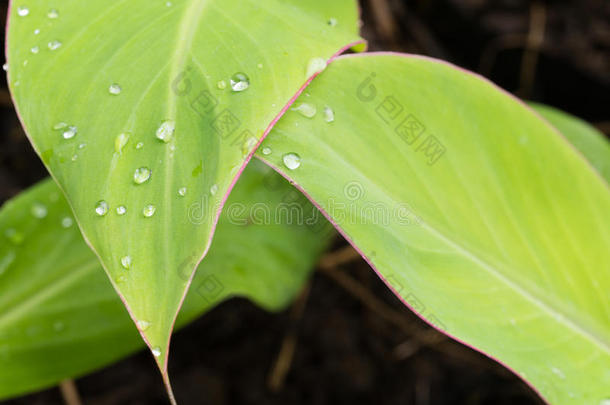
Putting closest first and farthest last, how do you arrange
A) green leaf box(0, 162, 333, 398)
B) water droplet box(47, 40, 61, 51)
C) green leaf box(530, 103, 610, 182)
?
water droplet box(47, 40, 61, 51)
green leaf box(0, 162, 333, 398)
green leaf box(530, 103, 610, 182)

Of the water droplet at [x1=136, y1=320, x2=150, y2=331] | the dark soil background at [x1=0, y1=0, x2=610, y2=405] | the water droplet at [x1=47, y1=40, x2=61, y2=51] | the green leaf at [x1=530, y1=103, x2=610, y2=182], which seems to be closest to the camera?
the water droplet at [x1=136, y1=320, x2=150, y2=331]

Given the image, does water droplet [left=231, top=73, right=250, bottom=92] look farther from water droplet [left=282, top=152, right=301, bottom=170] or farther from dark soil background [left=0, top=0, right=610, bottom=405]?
dark soil background [left=0, top=0, right=610, bottom=405]

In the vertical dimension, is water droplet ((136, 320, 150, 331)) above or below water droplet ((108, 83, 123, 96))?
below

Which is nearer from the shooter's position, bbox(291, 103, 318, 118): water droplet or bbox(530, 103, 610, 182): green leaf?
bbox(291, 103, 318, 118): water droplet

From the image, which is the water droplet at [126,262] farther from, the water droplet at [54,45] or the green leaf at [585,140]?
the green leaf at [585,140]

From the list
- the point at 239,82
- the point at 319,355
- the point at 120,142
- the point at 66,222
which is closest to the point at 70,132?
the point at 120,142

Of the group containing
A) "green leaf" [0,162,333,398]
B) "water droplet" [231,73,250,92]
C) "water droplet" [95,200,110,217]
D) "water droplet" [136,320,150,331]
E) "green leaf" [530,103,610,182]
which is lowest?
"green leaf" [0,162,333,398]

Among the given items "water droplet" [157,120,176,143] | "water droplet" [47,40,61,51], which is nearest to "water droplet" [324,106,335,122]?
"water droplet" [157,120,176,143]
